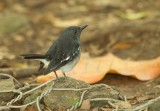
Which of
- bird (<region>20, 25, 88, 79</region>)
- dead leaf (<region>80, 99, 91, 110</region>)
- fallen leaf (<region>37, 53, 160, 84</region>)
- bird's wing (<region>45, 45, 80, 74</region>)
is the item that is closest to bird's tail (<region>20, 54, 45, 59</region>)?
bird (<region>20, 25, 88, 79</region>)

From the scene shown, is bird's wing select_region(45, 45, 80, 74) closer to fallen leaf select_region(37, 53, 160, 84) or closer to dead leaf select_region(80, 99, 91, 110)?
dead leaf select_region(80, 99, 91, 110)

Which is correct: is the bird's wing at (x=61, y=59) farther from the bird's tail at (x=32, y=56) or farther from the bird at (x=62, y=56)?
the bird's tail at (x=32, y=56)

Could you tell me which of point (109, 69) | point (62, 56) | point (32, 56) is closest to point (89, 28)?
point (109, 69)

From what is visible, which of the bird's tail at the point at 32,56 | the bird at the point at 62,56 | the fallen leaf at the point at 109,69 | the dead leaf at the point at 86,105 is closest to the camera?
the dead leaf at the point at 86,105

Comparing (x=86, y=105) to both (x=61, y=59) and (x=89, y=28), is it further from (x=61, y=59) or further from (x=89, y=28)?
(x=89, y=28)

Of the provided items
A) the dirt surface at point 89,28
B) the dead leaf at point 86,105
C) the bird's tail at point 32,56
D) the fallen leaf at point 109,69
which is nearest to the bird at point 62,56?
the bird's tail at point 32,56
